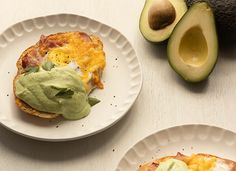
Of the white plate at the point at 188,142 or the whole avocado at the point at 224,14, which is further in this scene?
the whole avocado at the point at 224,14

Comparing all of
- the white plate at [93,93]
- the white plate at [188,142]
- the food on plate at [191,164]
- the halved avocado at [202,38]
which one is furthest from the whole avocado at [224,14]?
the food on plate at [191,164]

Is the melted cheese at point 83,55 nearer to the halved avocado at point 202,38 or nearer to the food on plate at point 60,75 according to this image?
the food on plate at point 60,75

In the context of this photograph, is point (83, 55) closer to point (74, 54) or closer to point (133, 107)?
point (74, 54)

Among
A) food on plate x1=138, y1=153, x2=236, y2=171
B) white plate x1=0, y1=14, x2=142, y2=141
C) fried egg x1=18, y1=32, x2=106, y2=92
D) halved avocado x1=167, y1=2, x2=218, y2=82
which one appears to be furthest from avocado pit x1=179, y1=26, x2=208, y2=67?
food on plate x1=138, y1=153, x2=236, y2=171

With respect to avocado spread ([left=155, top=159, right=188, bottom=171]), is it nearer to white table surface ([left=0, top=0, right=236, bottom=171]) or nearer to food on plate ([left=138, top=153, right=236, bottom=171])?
food on plate ([left=138, top=153, right=236, bottom=171])

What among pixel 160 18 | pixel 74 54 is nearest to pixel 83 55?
pixel 74 54

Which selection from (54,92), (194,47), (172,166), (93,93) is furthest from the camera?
(194,47)

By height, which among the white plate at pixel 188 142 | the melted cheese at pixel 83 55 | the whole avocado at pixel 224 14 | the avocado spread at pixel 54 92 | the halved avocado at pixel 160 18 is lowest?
the white plate at pixel 188 142
